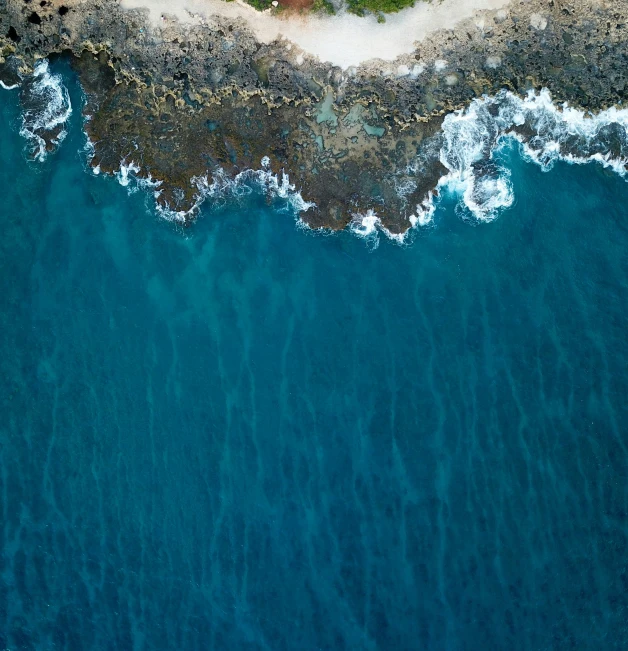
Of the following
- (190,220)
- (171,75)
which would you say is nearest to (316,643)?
(190,220)

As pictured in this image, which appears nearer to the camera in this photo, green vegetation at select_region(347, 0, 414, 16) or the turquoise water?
green vegetation at select_region(347, 0, 414, 16)

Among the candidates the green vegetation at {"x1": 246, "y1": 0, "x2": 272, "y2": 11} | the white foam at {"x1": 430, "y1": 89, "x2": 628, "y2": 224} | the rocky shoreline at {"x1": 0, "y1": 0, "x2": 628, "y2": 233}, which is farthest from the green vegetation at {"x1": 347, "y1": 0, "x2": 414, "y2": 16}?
the white foam at {"x1": 430, "y1": 89, "x2": 628, "y2": 224}

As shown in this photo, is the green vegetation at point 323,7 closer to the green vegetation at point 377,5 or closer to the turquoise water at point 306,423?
the green vegetation at point 377,5

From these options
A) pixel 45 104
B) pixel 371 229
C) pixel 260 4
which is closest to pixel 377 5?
pixel 260 4

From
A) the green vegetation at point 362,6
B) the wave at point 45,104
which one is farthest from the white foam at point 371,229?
the wave at point 45,104

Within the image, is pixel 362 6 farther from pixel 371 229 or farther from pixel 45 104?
pixel 45 104

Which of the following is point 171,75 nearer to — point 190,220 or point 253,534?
point 190,220

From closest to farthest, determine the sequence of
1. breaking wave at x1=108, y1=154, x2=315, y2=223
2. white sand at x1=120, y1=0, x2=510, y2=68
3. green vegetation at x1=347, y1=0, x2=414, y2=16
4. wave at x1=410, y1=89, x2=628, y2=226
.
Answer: green vegetation at x1=347, y1=0, x2=414, y2=16, white sand at x1=120, y1=0, x2=510, y2=68, wave at x1=410, y1=89, x2=628, y2=226, breaking wave at x1=108, y1=154, x2=315, y2=223

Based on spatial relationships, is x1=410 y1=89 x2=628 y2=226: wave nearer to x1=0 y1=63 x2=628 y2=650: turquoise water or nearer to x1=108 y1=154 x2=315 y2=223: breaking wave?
x1=0 y1=63 x2=628 y2=650: turquoise water
